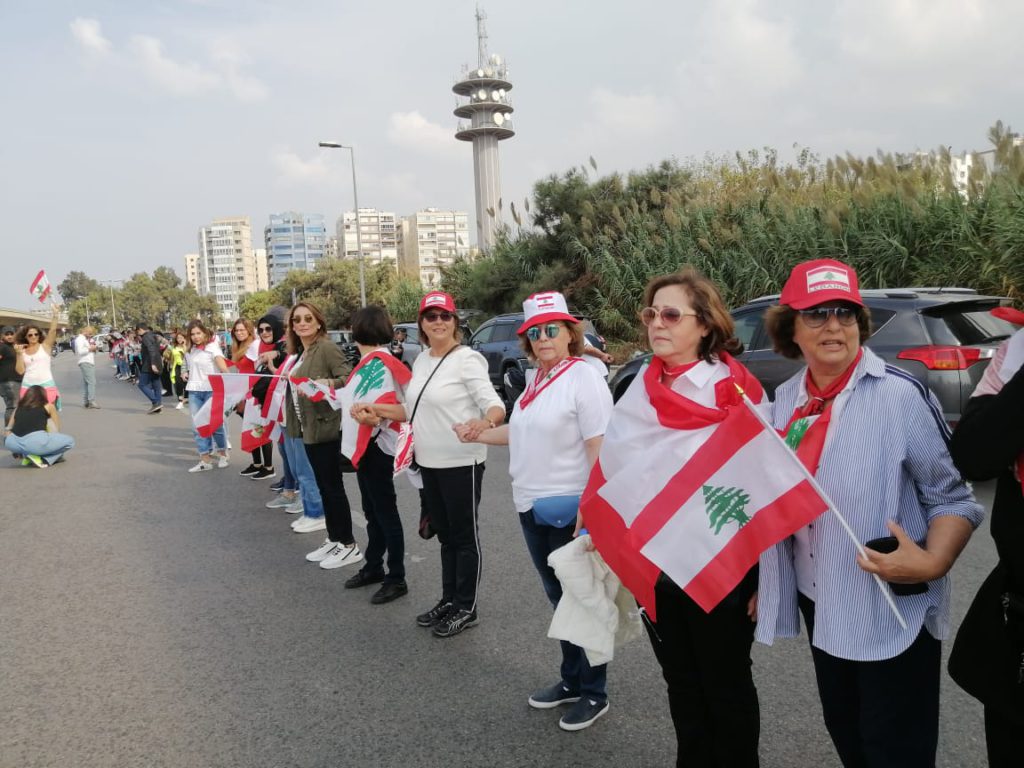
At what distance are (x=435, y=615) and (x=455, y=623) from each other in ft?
0.59

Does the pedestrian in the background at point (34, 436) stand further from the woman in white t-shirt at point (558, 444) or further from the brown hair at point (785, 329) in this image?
the brown hair at point (785, 329)

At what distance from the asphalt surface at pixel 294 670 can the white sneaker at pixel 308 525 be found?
0.08m

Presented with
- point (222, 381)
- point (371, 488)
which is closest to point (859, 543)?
point (371, 488)

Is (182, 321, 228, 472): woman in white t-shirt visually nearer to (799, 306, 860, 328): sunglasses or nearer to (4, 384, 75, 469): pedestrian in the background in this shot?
(4, 384, 75, 469): pedestrian in the background

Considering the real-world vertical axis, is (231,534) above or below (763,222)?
below

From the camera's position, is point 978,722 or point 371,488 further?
point 371,488

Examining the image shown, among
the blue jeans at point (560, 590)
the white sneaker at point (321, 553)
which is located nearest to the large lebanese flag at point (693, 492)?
the blue jeans at point (560, 590)

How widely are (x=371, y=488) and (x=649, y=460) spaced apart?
286 cm

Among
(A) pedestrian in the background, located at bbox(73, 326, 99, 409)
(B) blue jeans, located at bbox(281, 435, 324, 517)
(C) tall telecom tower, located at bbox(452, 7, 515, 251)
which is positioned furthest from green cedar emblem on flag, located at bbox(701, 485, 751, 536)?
(C) tall telecom tower, located at bbox(452, 7, 515, 251)

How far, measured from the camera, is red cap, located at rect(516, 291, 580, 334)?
321 centimetres

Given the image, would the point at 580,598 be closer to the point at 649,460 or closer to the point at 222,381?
the point at 649,460

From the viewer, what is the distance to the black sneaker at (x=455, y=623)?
4203 millimetres

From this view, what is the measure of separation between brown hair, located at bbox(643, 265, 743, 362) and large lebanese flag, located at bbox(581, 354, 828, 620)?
0.17 feet

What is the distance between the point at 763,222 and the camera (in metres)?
16.6
